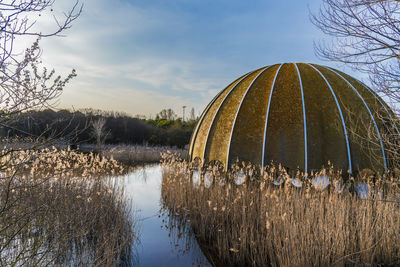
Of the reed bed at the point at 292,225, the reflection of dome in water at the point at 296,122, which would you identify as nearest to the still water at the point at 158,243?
the reed bed at the point at 292,225

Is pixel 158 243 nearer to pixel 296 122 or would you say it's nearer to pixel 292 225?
pixel 292 225

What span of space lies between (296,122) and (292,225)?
4.43 meters

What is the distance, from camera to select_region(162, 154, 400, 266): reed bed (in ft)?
14.5

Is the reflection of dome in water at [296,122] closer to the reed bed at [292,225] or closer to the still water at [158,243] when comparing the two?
the reed bed at [292,225]

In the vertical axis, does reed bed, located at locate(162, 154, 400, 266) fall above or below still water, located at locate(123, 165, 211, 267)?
above

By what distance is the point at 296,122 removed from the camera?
8594 millimetres

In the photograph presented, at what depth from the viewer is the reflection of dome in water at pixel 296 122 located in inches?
325

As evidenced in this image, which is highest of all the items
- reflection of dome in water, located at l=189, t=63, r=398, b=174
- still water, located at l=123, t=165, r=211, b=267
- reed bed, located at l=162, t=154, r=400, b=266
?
reflection of dome in water, located at l=189, t=63, r=398, b=174

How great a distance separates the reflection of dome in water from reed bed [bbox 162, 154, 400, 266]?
73 cm

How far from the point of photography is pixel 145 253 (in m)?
5.66

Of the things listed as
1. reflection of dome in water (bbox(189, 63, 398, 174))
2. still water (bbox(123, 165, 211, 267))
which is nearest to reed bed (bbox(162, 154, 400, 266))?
still water (bbox(123, 165, 211, 267))

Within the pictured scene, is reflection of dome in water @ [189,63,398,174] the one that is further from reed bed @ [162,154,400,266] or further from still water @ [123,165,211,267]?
still water @ [123,165,211,267]

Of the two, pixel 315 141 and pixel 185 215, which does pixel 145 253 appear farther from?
pixel 315 141

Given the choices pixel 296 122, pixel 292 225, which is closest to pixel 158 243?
pixel 292 225
